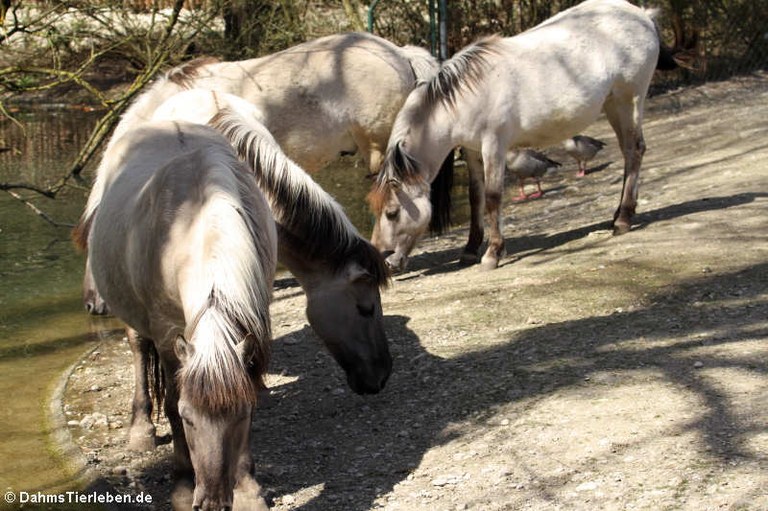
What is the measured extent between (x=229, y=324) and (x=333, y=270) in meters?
1.87

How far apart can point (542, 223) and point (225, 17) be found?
5.38 metres

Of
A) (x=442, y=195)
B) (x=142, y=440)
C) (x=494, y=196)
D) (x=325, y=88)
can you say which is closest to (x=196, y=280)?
(x=142, y=440)

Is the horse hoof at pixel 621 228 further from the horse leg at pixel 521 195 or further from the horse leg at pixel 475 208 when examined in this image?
the horse leg at pixel 521 195

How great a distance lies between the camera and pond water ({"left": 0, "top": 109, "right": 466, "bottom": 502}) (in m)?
5.21

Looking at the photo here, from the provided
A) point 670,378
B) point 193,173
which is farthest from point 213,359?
point 670,378

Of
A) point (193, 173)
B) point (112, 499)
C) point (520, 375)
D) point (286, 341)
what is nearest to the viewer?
point (193, 173)

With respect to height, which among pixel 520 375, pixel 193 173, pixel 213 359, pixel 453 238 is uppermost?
pixel 193 173

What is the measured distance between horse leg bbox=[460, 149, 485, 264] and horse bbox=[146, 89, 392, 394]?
316cm

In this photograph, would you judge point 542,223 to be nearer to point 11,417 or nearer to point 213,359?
point 11,417

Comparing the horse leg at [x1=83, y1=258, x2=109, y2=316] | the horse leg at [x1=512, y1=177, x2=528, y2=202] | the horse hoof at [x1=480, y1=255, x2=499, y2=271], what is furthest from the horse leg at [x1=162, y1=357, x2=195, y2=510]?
the horse leg at [x1=512, y1=177, x2=528, y2=202]

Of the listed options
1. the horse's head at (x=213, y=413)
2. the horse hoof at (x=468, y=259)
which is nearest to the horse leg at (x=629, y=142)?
the horse hoof at (x=468, y=259)

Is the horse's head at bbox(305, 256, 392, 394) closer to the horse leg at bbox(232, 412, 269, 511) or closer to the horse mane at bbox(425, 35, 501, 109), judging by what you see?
the horse leg at bbox(232, 412, 269, 511)

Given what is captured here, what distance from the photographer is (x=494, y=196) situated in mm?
8070

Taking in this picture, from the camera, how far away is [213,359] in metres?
3.43
